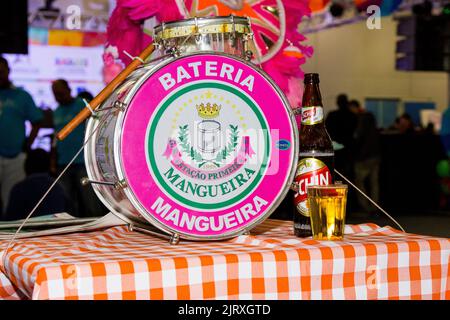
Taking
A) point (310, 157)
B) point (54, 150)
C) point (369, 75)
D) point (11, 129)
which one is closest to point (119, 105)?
point (310, 157)

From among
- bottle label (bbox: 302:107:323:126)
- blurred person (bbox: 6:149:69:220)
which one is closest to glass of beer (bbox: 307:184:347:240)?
bottle label (bbox: 302:107:323:126)

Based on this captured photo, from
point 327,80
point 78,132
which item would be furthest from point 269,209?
point 327,80

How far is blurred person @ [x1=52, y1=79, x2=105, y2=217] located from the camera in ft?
16.8

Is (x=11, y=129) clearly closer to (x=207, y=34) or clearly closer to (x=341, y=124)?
(x=341, y=124)

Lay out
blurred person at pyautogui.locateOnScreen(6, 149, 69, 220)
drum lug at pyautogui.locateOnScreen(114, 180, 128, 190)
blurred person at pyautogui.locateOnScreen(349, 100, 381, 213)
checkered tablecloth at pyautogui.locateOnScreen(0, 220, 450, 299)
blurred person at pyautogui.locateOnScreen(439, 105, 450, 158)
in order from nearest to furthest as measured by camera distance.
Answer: checkered tablecloth at pyautogui.locateOnScreen(0, 220, 450, 299) < drum lug at pyautogui.locateOnScreen(114, 180, 128, 190) < blurred person at pyautogui.locateOnScreen(6, 149, 69, 220) < blurred person at pyautogui.locateOnScreen(439, 105, 450, 158) < blurred person at pyautogui.locateOnScreen(349, 100, 381, 213)

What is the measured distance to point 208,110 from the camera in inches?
47.6

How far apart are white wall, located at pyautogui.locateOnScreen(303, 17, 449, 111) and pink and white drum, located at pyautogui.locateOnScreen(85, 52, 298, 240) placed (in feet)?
46.6

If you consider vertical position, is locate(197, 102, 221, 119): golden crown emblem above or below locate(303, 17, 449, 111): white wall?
below

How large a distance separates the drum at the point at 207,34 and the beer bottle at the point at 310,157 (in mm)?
138

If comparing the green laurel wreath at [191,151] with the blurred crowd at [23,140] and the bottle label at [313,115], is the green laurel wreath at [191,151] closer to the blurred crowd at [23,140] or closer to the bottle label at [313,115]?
the bottle label at [313,115]

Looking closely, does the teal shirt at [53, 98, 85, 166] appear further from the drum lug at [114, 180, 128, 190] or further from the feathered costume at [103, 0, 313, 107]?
the drum lug at [114, 180, 128, 190]

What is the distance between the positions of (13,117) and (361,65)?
38.4ft
